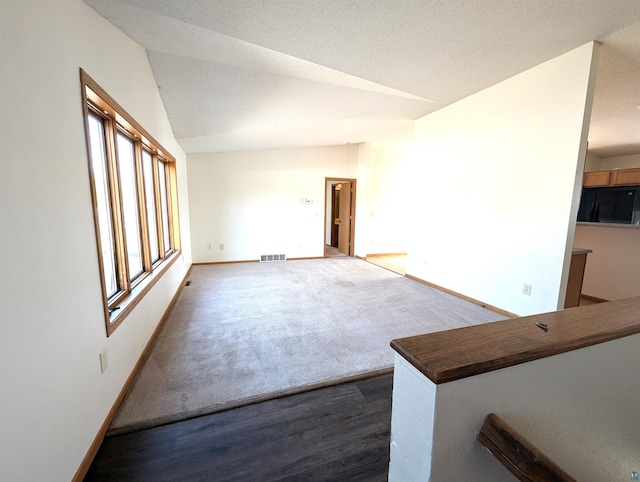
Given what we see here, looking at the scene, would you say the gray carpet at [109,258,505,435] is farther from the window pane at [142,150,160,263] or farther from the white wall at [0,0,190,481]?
the window pane at [142,150,160,263]

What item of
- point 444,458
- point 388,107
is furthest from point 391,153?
point 444,458

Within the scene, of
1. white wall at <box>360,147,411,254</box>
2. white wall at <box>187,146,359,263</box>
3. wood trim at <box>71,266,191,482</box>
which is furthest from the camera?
white wall at <box>360,147,411,254</box>

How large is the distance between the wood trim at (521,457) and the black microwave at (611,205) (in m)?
4.40

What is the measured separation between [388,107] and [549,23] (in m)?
1.88

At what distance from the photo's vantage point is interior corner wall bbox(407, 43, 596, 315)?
2465 mm

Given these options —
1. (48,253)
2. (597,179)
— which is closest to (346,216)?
(597,179)

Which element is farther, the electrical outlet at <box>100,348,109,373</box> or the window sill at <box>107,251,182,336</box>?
the window sill at <box>107,251,182,336</box>

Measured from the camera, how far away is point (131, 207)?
2580 millimetres

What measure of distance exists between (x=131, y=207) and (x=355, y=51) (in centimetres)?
251

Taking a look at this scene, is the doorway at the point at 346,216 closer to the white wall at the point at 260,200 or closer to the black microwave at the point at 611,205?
the white wall at the point at 260,200

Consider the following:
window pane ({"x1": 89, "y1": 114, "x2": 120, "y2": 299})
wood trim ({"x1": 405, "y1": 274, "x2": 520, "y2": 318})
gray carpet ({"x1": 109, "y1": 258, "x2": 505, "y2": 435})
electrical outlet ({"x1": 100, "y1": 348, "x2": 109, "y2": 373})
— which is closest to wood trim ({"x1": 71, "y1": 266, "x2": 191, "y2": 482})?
gray carpet ({"x1": 109, "y1": 258, "x2": 505, "y2": 435})

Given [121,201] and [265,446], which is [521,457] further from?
[121,201]

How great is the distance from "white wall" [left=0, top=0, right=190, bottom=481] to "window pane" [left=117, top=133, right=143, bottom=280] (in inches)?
36.4

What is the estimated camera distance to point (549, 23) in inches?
77.4
